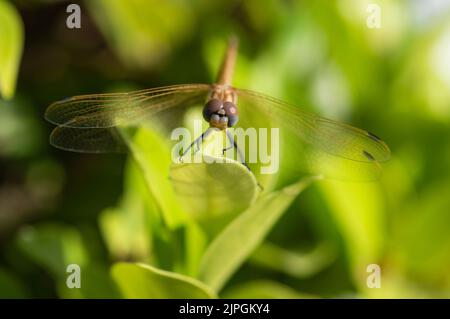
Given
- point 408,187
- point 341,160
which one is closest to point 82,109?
point 341,160

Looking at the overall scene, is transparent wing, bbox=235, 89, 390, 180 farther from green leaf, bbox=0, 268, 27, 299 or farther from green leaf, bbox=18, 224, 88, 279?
green leaf, bbox=0, 268, 27, 299

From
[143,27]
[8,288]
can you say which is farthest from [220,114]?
[143,27]

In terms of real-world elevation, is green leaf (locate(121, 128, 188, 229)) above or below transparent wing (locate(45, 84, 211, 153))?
below

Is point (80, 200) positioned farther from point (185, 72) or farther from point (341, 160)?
point (341, 160)

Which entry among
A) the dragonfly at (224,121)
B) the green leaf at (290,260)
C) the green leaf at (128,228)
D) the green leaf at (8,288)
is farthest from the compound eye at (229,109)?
the green leaf at (8,288)

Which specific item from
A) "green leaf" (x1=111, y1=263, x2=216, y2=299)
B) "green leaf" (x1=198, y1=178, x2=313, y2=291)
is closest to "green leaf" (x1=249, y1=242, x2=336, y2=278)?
"green leaf" (x1=198, y1=178, x2=313, y2=291)

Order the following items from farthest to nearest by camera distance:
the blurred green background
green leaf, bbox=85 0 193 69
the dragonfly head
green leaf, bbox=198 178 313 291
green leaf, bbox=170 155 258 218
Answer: green leaf, bbox=85 0 193 69, the blurred green background, the dragonfly head, green leaf, bbox=198 178 313 291, green leaf, bbox=170 155 258 218

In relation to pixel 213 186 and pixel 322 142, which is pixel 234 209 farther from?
pixel 322 142
